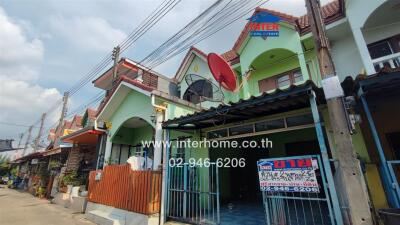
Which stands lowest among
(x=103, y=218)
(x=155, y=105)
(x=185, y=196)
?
(x=103, y=218)

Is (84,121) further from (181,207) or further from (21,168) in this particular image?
(21,168)

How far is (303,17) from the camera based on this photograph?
1036 centimetres

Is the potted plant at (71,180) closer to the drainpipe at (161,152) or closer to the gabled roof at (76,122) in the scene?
the drainpipe at (161,152)

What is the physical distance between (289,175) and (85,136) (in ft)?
39.5

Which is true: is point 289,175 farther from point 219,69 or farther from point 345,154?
point 219,69

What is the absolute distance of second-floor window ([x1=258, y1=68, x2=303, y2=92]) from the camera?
9.11m

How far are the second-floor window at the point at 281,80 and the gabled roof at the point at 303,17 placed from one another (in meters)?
1.77

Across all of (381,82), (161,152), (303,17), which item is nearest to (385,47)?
(303,17)

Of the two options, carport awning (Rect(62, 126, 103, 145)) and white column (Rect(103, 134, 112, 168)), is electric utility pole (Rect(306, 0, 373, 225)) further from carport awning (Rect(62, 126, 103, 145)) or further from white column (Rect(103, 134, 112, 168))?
carport awning (Rect(62, 126, 103, 145))

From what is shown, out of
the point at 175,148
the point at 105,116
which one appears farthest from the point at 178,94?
the point at 175,148

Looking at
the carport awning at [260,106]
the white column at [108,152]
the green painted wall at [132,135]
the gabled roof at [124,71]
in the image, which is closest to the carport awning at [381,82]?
the carport awning at [260,106]

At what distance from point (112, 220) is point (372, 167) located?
7.88 m

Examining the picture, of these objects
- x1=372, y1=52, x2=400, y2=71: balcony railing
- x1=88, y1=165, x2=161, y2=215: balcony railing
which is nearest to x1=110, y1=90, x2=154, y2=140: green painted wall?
x1=88, y1=165, x2=161, y2=215: balcony railing

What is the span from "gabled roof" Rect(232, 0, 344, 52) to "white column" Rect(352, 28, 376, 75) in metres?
1.11
